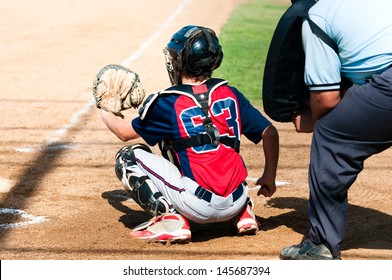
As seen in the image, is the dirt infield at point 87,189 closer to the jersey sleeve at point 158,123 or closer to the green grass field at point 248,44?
the jersey sleeve at point 158,123

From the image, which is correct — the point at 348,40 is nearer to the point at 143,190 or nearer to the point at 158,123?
the point at 158,123

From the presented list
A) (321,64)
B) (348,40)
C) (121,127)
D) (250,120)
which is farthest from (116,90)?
(348,40)

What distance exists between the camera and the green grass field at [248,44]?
12461 mm

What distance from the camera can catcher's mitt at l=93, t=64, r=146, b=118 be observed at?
5.58 meters

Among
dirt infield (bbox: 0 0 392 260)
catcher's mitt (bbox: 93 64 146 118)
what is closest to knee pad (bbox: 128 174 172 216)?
dirt infield (bbox: 0 0 392 260)

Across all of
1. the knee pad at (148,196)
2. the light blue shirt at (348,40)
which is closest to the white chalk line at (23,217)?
the knee pad at (148,196)

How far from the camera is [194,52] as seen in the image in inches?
204

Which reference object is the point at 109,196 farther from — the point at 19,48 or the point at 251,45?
the point at 251,45

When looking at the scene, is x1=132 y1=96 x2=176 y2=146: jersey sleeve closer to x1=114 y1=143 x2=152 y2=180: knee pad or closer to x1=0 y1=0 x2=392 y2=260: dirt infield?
x1=114 y1=143 x2=152 y2=180: knee pad

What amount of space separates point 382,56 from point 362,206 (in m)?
1.89

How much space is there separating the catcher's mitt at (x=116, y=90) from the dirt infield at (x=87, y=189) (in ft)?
2.50

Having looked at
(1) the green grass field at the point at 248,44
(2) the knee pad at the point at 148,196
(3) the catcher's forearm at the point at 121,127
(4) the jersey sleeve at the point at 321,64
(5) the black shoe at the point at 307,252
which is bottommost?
(1) the green grass field at the point at 248,44

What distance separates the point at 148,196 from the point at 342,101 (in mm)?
1341

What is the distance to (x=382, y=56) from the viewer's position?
4.57 metres
